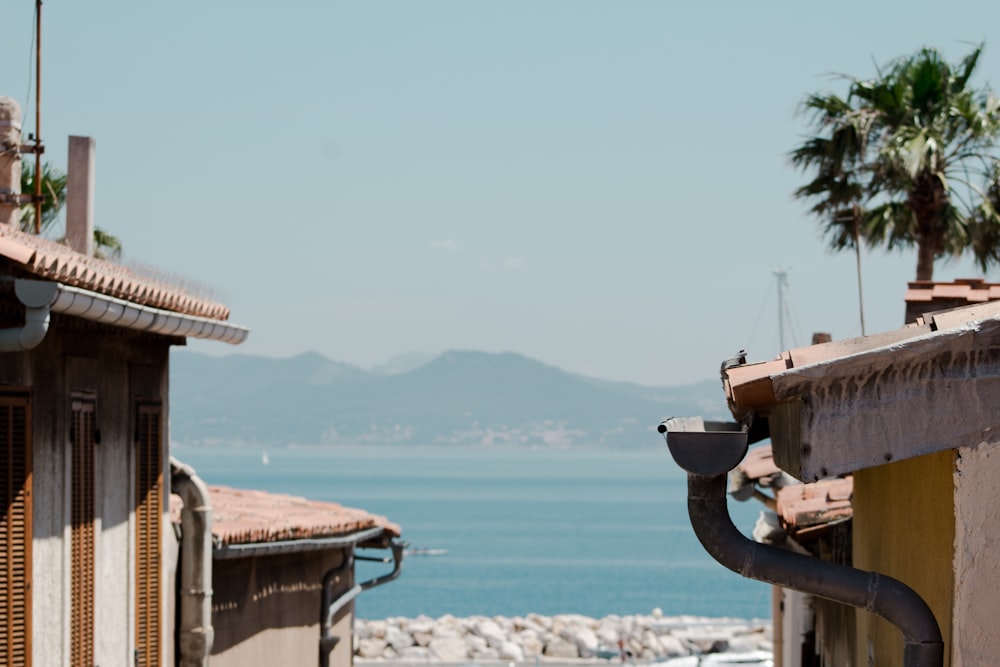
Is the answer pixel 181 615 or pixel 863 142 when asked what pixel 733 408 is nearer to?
pixel 181 615

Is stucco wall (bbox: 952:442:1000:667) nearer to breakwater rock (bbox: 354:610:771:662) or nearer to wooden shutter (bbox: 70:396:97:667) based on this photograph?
wooden shutter (bbox: 70:396:97:667)

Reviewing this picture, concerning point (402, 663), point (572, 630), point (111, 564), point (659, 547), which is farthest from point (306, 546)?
point (659, 547)

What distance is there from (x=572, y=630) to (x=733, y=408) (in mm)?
45037

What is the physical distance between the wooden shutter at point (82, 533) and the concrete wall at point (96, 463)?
0.40ft

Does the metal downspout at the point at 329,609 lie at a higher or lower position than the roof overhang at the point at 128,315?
lower

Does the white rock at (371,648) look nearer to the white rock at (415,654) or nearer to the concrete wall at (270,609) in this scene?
the white rock at (415,654)

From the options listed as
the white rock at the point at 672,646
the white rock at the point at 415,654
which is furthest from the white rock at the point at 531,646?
A: the white rock at the point at 672,646

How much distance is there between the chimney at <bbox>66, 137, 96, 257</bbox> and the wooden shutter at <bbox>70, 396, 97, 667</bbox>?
2618 millimetres

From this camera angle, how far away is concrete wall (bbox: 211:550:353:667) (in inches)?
498

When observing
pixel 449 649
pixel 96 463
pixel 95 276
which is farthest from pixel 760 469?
pixel 449 649

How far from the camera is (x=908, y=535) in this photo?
194 inches

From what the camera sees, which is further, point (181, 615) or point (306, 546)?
point (306, 546)

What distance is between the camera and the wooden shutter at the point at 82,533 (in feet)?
30.3

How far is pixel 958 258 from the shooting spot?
797 inches
